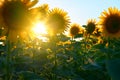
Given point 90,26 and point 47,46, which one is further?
point 90,26

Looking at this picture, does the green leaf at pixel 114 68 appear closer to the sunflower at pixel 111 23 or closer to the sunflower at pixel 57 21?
the sunflower at pixel 57 21

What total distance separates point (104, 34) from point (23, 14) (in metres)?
3.35

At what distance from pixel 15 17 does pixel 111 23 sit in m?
3.41

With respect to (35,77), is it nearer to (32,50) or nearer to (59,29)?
(59,29)

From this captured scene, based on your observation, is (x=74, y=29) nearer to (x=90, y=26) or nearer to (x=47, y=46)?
(x=90, y=26)

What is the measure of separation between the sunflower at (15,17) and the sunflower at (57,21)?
2.25 meters

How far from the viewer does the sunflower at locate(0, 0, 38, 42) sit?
10.9 ft

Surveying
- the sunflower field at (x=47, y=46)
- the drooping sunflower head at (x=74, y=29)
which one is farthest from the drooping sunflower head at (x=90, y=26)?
the drooping sunflower head at (x=74, y=29)

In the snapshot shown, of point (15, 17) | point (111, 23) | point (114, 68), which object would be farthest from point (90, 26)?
point (114, 68)

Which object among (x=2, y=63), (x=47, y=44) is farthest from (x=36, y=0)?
(x=47, y=44)

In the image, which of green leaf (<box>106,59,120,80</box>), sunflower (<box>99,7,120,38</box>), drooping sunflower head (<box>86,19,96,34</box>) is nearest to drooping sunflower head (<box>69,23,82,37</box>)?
drooping sunflower head (<box>86,19,96,34</box>)

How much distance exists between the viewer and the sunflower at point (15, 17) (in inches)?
131

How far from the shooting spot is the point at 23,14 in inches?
134

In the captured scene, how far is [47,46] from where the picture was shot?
21.0 feet
